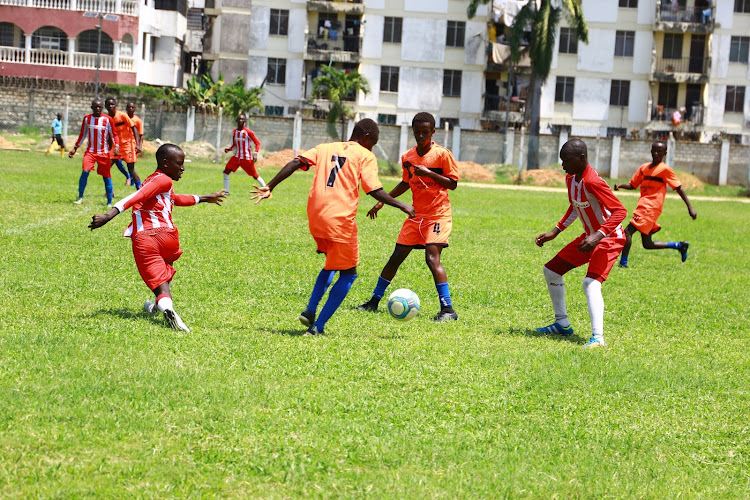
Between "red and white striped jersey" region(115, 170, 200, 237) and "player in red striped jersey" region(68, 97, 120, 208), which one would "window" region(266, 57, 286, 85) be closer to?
"player in red striped jersey" region(68, 97, 120, 208)

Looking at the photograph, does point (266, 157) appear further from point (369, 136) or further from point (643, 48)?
point (369, 136)

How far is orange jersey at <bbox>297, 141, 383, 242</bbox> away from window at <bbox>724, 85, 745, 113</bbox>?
2055 inches

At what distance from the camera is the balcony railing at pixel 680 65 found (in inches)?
2176

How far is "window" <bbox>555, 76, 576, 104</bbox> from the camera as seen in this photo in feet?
182

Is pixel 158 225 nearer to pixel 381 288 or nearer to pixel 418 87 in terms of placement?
pixel 381 288

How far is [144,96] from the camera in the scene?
50625mm

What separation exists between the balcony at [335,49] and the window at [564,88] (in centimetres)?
1216

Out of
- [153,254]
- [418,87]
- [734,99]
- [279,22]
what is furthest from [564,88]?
[153,254]

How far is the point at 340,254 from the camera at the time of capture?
8.06m

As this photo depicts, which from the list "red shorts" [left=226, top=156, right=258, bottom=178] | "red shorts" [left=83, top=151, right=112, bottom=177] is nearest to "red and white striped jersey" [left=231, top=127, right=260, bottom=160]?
"red shorts" [left=226, top=156, right=258, bottom=178]

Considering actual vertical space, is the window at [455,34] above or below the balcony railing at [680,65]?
above

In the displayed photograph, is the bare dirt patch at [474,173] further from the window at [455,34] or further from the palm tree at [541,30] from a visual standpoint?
the window at [455,34]

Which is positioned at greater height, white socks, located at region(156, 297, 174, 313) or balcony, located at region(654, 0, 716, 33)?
balcony, located at region(654, 0, 716, 33)

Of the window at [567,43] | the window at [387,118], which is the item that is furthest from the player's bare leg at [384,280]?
the window at [567,43]
